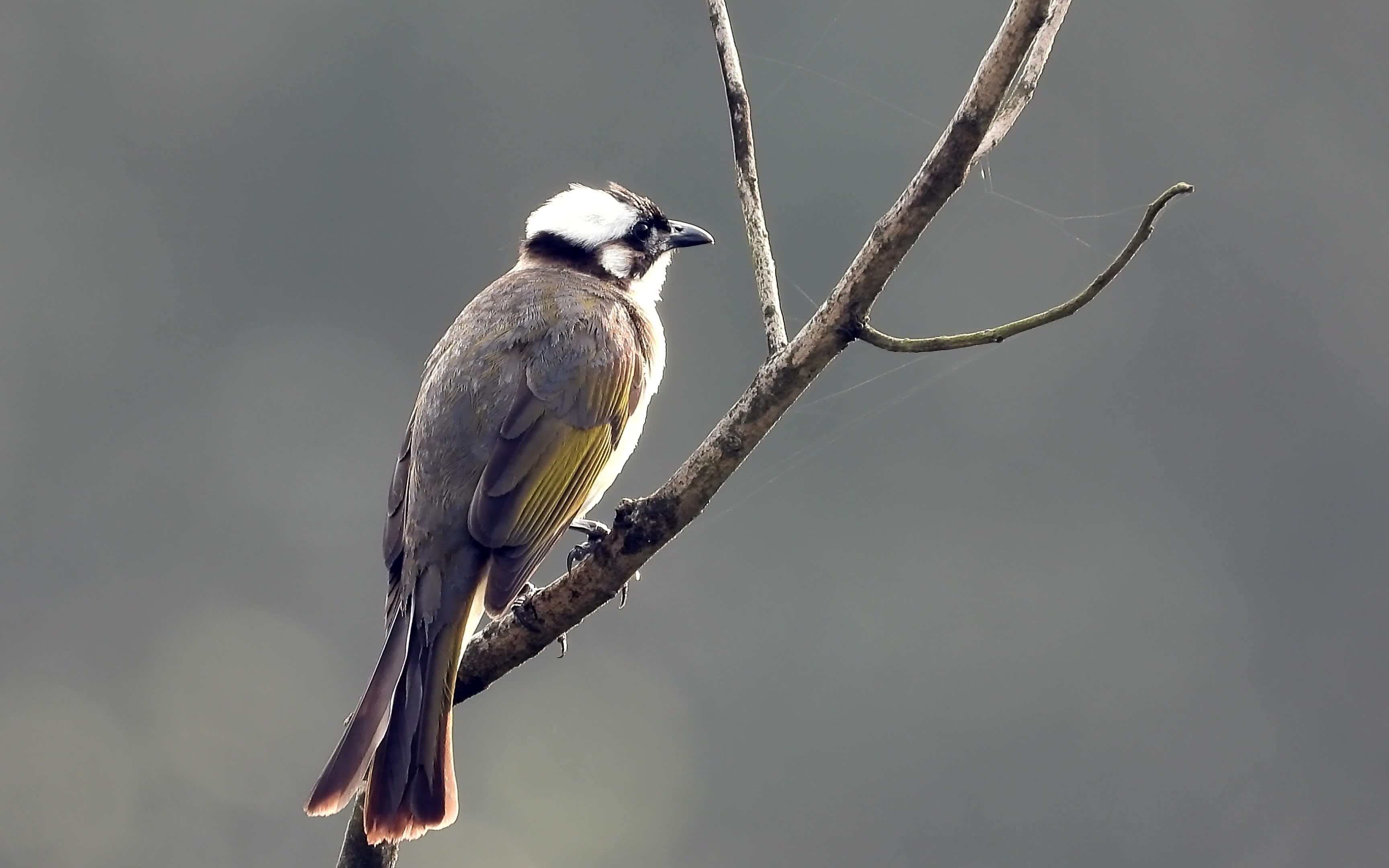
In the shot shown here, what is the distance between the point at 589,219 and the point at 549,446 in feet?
3.60

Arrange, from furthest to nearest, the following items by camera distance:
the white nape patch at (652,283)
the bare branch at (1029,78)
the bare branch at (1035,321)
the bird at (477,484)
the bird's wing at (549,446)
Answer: the white nape patch at (652,283) < the bird's wing at (549,446) < the bird at (477,484) < the bare branch at (1029,78) < the bare branch at (1035,321)

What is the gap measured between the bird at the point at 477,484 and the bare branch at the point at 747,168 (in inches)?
30.1

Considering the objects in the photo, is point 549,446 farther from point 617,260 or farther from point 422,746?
point 617,260

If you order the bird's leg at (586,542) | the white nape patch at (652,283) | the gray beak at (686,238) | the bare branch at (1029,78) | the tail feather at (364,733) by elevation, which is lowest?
the tail feather at (364,733)

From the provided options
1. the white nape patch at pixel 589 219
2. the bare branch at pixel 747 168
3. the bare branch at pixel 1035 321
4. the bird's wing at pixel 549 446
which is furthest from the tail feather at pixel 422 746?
the white nape patch at pixel 589 219

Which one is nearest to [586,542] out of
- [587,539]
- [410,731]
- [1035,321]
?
[587,539]

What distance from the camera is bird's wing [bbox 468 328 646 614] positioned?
3.30 meters

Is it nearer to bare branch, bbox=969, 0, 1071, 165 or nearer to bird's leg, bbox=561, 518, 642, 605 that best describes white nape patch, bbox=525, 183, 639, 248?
bird's leg, bbox=561, 518, 642, 605

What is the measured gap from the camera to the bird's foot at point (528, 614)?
2963 millimetres

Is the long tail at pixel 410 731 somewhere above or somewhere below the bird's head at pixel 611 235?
below

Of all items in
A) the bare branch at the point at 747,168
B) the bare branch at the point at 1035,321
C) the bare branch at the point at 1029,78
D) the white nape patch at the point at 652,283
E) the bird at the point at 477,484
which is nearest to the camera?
the bare branch at the point at 1035,321

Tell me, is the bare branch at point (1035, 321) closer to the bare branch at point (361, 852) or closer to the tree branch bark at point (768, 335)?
the tree branch bark at point (768, 335)

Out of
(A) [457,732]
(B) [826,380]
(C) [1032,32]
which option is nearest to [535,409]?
(C) [1032,32]

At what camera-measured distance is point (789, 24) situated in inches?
767
